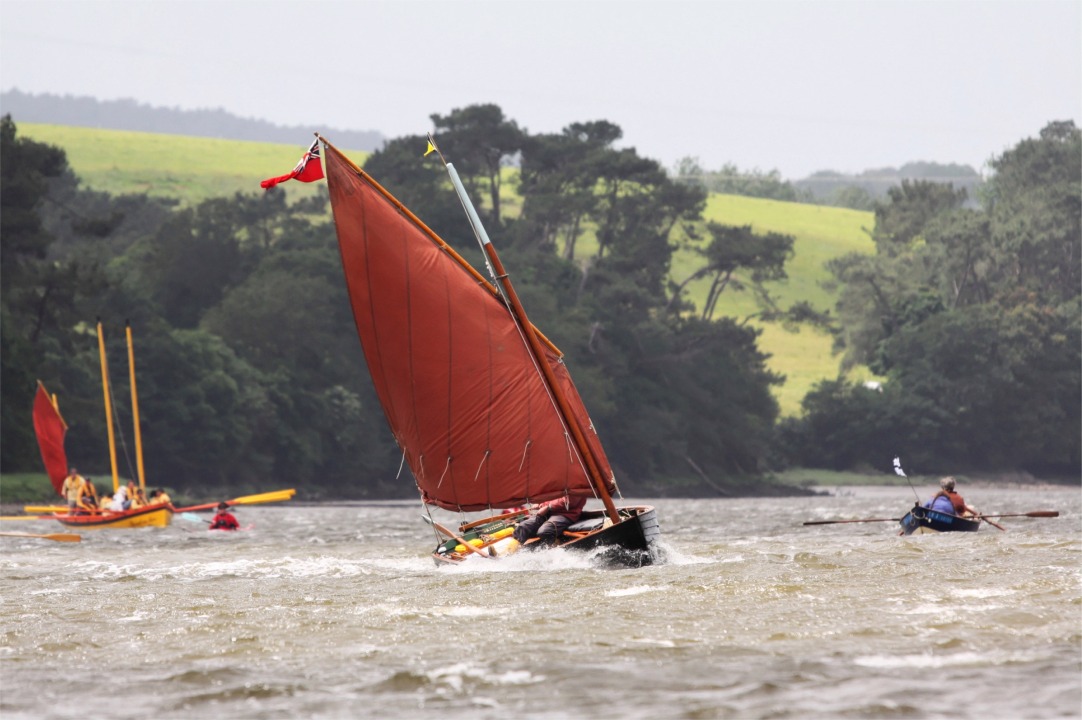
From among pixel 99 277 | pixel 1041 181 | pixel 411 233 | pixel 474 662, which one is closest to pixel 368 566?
pixel 411 233

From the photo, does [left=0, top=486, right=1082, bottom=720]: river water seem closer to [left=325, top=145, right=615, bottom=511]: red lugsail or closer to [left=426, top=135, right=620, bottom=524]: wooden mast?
[left=426, top=135, right=620, bottom=524]: wooden mast

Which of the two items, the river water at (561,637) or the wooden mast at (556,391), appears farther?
the wooden mast at (556,391)

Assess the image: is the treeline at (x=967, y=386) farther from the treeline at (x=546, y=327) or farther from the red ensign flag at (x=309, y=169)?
the red ensign flag at (x=309, y=169)

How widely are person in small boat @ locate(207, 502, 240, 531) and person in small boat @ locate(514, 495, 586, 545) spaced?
853 inches

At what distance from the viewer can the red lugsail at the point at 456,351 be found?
27.1 metres

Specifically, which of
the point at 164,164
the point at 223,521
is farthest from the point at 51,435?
the point at 164,164

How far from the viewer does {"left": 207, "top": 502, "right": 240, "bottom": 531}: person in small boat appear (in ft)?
156

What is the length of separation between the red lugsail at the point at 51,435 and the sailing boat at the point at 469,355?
1230 inches

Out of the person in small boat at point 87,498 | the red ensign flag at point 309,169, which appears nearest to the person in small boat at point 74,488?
the person in small boat at point 87,498

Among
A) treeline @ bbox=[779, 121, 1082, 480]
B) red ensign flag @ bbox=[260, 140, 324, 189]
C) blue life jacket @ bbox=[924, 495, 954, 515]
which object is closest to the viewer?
red ensign flag @ bbox=[260, 140, 324, 189]

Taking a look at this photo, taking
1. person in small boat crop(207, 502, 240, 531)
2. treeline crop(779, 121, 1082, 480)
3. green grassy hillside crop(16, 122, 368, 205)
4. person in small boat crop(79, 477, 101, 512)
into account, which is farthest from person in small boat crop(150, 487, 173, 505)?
green grassy hillside crop(16, 122, 368, 205)

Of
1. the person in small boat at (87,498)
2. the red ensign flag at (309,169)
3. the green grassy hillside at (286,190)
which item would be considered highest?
the green grassy hillside at (286,190)

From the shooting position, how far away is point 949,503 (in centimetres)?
3550

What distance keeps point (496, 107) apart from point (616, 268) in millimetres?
14730
